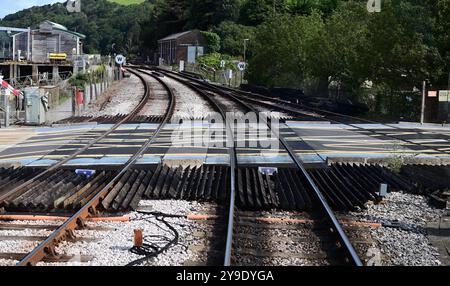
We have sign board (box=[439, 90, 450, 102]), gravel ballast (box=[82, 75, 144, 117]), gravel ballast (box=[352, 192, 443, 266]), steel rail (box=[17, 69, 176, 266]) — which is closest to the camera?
steel rail (box=[17, 69, 176, 266])

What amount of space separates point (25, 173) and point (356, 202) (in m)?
5.79

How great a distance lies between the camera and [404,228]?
24.4ft

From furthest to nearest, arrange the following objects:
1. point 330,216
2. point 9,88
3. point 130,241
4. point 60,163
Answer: point 9,88, point 60,163, point 330,216, point 130,241

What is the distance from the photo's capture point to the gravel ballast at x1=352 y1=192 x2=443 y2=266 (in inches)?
249

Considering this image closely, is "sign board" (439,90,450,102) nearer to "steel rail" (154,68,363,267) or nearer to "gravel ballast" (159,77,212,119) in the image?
"gravel ballast" (159,77,212,119)

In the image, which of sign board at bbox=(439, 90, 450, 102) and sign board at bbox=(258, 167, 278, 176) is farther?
sign board at bbox=(439, 90, 450, 102)

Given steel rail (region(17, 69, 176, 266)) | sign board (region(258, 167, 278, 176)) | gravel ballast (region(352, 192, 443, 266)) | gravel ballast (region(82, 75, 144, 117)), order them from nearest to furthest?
steel rail (region(17, 69, 176, 266)) < gravel ballast (region(352, 192, 443, 266)) < sign board (region(258, 167, 278, 176)) < gravel ballast (region(82, 75, 144, 117))

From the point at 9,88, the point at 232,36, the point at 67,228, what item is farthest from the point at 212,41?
the point at 67,228

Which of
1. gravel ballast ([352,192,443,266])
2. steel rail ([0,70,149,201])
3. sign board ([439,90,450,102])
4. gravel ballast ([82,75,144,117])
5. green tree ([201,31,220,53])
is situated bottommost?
gravel ballast ([352,192,443,266])

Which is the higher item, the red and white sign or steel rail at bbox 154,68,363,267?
the red and white sign

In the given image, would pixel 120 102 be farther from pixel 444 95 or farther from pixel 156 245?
pixel 156 245

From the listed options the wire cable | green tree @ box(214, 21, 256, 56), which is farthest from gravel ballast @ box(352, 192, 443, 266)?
green tree @ box(214, 21, 256, 56)

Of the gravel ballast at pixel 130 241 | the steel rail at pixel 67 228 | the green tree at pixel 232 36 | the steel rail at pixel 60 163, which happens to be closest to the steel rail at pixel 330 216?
the gravel ballast at pixel 130 241

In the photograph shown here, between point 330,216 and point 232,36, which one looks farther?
point 232,36
